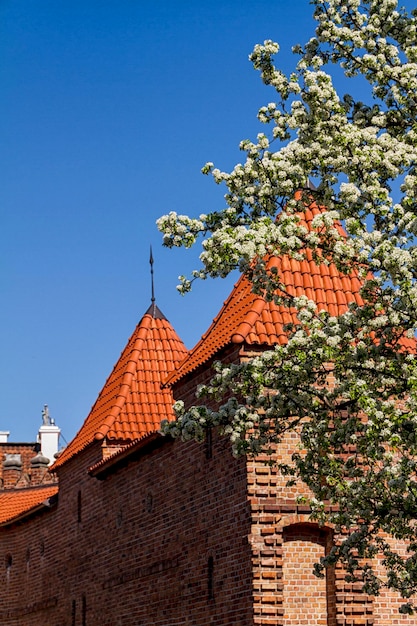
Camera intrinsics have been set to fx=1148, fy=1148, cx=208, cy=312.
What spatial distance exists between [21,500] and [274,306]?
17.2 metres

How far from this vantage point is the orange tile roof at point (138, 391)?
23766 mm

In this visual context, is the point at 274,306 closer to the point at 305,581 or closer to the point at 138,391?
the point at 305,581

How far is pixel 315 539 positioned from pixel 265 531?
0.93 m

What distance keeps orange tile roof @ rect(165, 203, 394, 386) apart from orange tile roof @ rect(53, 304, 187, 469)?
13.9ft

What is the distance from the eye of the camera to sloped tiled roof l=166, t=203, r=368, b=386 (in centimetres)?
1710

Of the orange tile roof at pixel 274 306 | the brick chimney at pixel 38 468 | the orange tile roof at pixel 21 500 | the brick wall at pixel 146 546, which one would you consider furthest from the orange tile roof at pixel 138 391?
the brick chimney at pixel 38 468

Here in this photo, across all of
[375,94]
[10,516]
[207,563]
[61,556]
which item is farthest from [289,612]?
[10,516]

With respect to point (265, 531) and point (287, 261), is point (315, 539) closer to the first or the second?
point (265, 531)

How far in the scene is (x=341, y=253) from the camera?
453 inches

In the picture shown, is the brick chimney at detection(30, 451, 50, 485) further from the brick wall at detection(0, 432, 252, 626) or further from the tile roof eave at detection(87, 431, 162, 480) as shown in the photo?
the tile roof eave at detection(87, 431, 162, 480)

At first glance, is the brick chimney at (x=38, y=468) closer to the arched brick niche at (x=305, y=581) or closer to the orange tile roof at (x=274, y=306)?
the orange tile roof at (x=274, y=306)

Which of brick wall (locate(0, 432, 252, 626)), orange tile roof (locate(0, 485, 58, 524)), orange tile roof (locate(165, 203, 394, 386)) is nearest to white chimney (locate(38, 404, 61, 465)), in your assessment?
orange tile roof (locate(0, 485, 58, 524))

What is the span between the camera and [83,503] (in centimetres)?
2503

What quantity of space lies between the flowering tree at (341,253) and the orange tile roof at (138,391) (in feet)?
34.2
